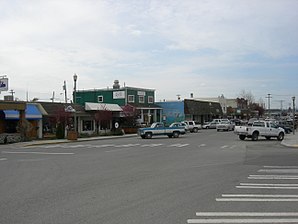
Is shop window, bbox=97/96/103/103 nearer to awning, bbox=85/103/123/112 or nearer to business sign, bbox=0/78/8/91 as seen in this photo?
awning, bbox=85/103/123/112

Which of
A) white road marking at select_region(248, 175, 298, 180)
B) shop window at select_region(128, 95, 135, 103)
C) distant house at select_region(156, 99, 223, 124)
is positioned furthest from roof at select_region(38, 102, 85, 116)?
white road marking at select_region(248, 175, 298, 180)

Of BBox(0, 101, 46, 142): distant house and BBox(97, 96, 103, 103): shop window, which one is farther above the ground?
BBox(97, 96, 103, 103): shop window

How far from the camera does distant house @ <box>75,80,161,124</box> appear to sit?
68.1 metres

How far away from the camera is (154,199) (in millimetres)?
9367

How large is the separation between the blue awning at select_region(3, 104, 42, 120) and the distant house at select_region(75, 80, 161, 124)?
21758 millimetres

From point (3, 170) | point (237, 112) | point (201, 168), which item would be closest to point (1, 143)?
point (3, 170)

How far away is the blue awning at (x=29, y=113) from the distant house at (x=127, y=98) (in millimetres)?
21758

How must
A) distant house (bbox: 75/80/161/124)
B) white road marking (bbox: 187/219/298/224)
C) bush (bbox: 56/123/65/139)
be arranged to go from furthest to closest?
distant house (bbox: 75/80/161/124) < bush (bbox: 56/123/65/139) < white road marking (bbox: 187/219/298/224)

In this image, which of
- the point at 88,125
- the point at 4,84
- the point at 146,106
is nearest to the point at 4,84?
the point at 4,84

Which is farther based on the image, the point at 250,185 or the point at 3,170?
the point at 3,170

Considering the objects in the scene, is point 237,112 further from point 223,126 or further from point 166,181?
point 166,181

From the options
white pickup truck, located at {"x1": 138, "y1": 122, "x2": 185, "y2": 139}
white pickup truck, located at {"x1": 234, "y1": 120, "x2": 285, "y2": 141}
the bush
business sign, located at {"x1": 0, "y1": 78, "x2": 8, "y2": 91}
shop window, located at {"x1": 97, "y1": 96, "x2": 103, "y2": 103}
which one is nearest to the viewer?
white pickup truck, located at {"x1": 234, "y1": 120, "x2": 285, "y2": 141}

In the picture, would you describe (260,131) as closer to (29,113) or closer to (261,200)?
(29,113)

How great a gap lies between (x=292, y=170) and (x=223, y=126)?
5055cm
